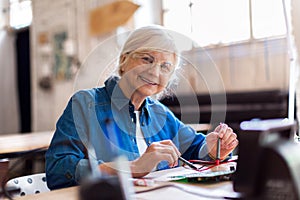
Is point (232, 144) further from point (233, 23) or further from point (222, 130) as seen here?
point (233, 23)

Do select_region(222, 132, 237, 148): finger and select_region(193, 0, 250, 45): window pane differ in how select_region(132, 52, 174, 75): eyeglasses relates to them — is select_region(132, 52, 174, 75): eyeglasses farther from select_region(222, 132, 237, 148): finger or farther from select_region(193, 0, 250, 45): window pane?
select_region(193, 0, 250, 45): window pane

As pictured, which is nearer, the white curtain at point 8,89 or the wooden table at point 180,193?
the wooden table at point 180,193

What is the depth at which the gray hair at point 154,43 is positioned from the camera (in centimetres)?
77

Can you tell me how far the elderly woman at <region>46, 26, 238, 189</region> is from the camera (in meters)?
0.76

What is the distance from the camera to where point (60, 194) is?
0.70m

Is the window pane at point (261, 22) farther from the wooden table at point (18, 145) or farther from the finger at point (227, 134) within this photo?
the finger at point (227, 134)

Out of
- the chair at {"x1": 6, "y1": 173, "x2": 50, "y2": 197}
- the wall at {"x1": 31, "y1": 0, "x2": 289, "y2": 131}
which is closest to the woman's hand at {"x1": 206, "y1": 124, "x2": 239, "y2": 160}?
the wall at {"x1": 31, "y1": 0, "x2": 289, "y2": 131}

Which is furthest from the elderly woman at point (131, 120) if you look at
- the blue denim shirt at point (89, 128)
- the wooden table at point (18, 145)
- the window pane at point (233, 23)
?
the window pane at point (233, 23)

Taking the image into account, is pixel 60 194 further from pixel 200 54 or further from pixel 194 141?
pixel 200 54

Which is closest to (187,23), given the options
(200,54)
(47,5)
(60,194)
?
(200,54)

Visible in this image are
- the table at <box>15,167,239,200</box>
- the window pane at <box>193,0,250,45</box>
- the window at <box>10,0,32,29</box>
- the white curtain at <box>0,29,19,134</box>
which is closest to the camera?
the table at <box>15,167,239,200</box>

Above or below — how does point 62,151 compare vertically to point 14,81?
below

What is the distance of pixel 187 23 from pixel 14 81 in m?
4.62

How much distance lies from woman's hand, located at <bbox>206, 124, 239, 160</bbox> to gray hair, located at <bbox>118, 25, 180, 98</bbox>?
131 millimetres
